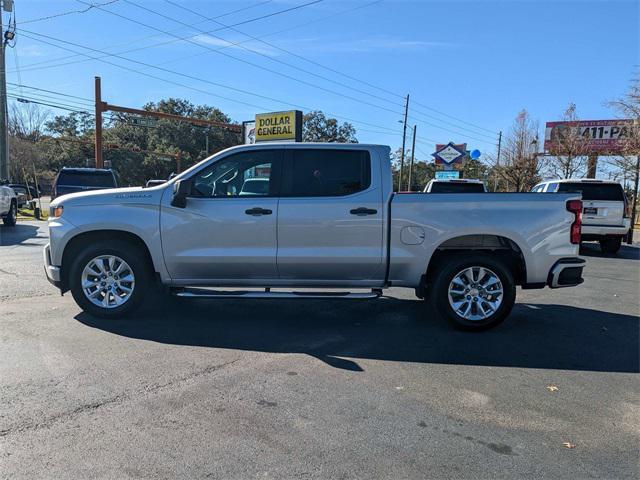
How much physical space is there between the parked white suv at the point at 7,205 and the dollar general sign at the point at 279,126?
14.3 meters

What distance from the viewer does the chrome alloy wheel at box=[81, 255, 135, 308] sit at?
576 cm

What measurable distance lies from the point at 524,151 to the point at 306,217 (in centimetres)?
3621

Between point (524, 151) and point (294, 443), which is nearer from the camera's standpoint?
point (294, 443)

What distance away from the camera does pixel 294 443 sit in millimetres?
3174

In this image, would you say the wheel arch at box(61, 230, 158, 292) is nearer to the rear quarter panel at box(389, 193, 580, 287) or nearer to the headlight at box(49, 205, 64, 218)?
the headlight at box(49, 205, 64, 218)

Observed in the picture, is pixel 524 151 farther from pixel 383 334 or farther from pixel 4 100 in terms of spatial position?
pixel 383 334

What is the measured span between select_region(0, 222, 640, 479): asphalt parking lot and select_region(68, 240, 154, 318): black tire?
17 cm

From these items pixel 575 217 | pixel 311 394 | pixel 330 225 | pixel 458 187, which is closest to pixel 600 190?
pixel 458 187

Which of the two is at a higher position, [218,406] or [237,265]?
[237,265]

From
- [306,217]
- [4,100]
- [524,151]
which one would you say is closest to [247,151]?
[306,217]

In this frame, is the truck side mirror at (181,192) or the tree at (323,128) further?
the tree at (323,128)

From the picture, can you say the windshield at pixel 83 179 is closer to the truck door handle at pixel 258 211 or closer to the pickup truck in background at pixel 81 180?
the pickup truck in background at pixel 81 180

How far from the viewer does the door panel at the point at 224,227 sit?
562 centimetres

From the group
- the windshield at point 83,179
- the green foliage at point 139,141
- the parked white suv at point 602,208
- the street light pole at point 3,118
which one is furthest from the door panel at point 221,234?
the green foliage at point 139,141
